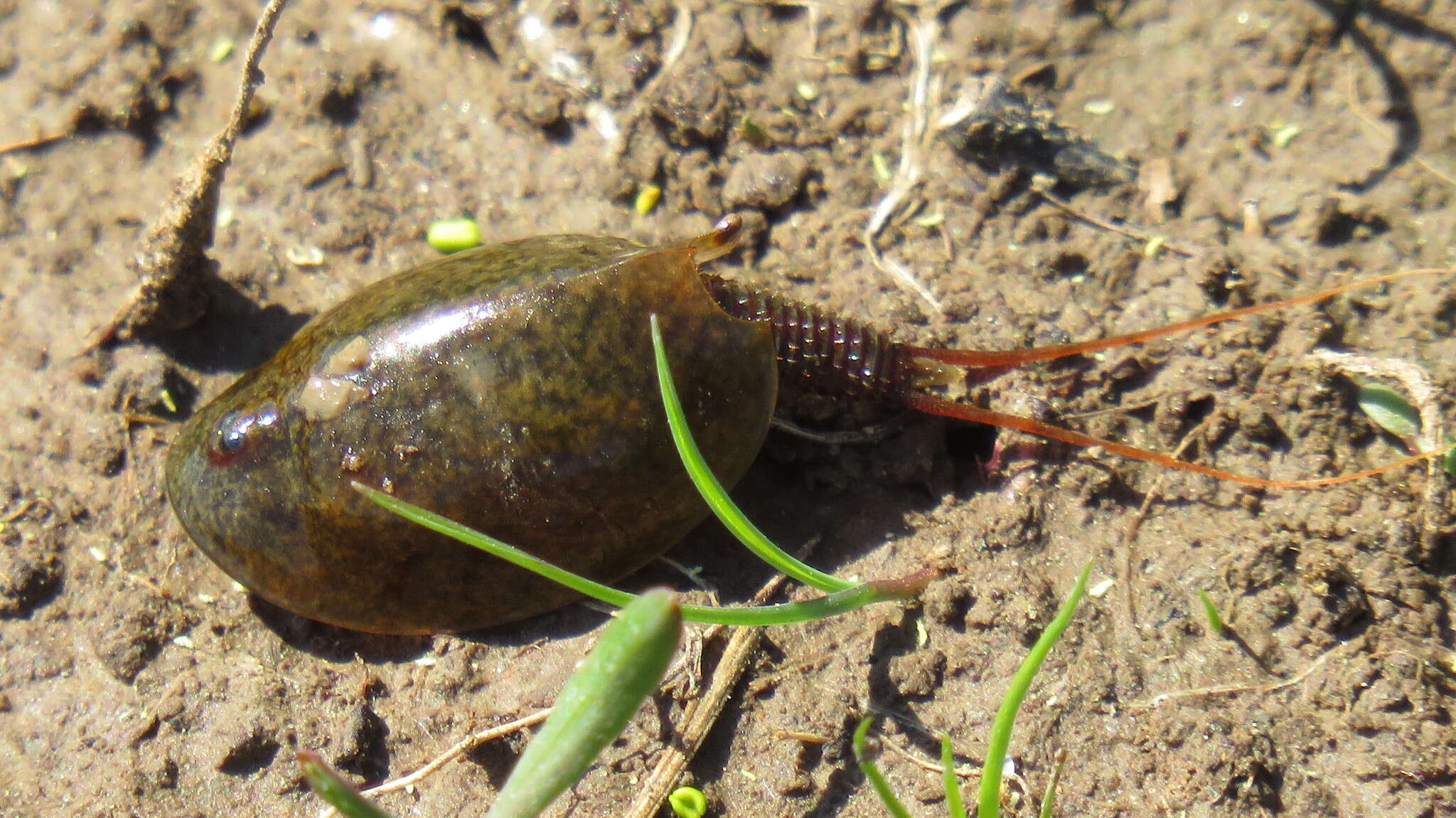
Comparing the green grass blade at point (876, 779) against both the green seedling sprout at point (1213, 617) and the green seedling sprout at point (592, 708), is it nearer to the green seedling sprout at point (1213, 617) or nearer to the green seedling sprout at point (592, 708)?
the green seedling sprout at point (592, 708)

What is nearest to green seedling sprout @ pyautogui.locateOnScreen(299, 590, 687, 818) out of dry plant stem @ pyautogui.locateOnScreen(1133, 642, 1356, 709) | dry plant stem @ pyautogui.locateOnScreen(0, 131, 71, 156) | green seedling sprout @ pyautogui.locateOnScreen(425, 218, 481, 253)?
dry plant stem @ pyautogui.locateOnScreen(1133, 642, 1356, 709)

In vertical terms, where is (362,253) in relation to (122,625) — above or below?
above

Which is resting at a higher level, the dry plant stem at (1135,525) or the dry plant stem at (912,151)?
the dry plant stem at (912,151)

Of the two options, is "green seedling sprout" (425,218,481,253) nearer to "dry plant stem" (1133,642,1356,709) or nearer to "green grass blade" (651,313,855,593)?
"green grass blade" (651,313,855,593)

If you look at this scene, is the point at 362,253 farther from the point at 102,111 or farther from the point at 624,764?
the point at 624,764

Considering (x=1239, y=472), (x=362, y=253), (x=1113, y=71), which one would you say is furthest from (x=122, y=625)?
(x=1113, y=71)

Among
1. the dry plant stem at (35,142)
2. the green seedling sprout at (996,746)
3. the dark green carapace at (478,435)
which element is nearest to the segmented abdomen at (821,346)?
the dark green carapace at (478,435)

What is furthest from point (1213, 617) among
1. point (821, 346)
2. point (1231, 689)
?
point (821, 346)
